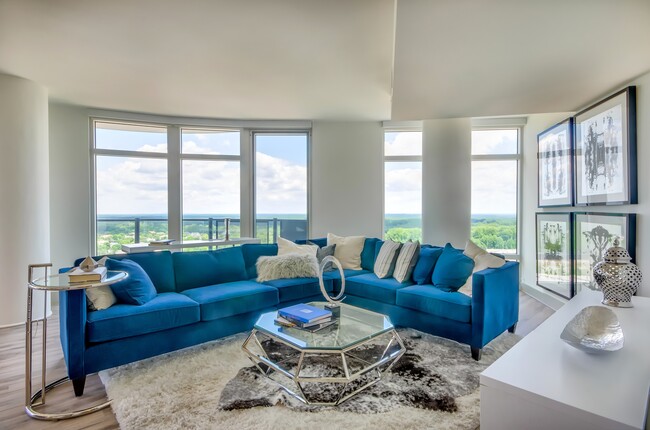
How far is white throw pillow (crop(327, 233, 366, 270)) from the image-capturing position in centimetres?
424

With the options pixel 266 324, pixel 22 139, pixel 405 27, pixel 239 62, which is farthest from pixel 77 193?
pixel 405 27

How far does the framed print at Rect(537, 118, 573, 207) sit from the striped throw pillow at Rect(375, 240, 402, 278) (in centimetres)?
205

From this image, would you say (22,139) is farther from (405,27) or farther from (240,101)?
(405,27)

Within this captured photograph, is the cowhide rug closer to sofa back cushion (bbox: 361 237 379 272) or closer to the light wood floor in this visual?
the light wood floor

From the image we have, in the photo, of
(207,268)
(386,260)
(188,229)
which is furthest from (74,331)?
(188,229)

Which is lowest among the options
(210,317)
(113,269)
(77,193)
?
(210,317)

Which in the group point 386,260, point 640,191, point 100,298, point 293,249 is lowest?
point 100,298

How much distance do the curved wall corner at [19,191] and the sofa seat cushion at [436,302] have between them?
3.87 metres

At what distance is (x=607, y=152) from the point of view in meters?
3.05

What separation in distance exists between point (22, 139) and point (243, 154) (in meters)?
2.77

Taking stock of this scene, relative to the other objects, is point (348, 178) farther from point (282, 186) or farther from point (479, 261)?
point (479, 261)

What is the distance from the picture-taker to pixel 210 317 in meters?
2.83

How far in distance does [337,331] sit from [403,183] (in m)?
3.82

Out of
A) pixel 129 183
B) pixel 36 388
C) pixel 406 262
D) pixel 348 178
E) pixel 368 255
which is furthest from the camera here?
pixel 348 178
